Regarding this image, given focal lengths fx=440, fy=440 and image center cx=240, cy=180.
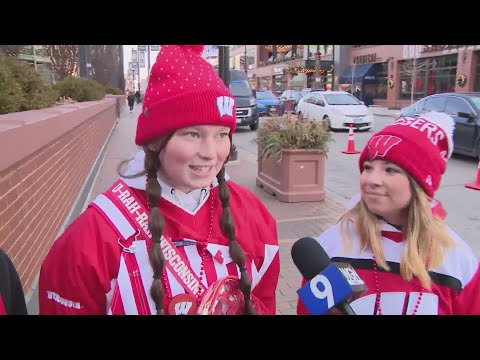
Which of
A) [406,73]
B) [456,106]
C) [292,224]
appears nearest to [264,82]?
[406,73]

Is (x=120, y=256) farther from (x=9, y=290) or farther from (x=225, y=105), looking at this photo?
(x=225, y=105)

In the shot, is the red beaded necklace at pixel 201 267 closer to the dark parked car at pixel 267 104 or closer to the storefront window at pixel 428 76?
the dark parked car at pixel 267 104

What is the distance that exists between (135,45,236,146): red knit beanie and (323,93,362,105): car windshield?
52.0ft

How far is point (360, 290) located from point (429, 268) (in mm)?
857

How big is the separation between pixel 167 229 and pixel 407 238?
990 millimetres

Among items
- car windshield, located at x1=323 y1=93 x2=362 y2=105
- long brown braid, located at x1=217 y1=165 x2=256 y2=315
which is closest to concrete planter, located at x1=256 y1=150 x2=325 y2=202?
long brown braid, located at x1=217 y1=165 x2=256 y2=315

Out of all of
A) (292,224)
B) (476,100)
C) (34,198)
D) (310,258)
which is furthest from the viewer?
(476,100)

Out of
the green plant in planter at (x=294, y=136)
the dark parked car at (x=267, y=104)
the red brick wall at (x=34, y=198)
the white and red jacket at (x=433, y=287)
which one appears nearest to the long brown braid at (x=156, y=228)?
the white and red jacket at (x=433, y=287)

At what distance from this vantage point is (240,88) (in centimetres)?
1809

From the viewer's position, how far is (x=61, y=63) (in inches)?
727

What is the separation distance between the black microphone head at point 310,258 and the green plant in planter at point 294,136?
5.70m

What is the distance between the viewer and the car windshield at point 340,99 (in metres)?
16.9

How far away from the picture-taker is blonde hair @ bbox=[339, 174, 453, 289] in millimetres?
1749
